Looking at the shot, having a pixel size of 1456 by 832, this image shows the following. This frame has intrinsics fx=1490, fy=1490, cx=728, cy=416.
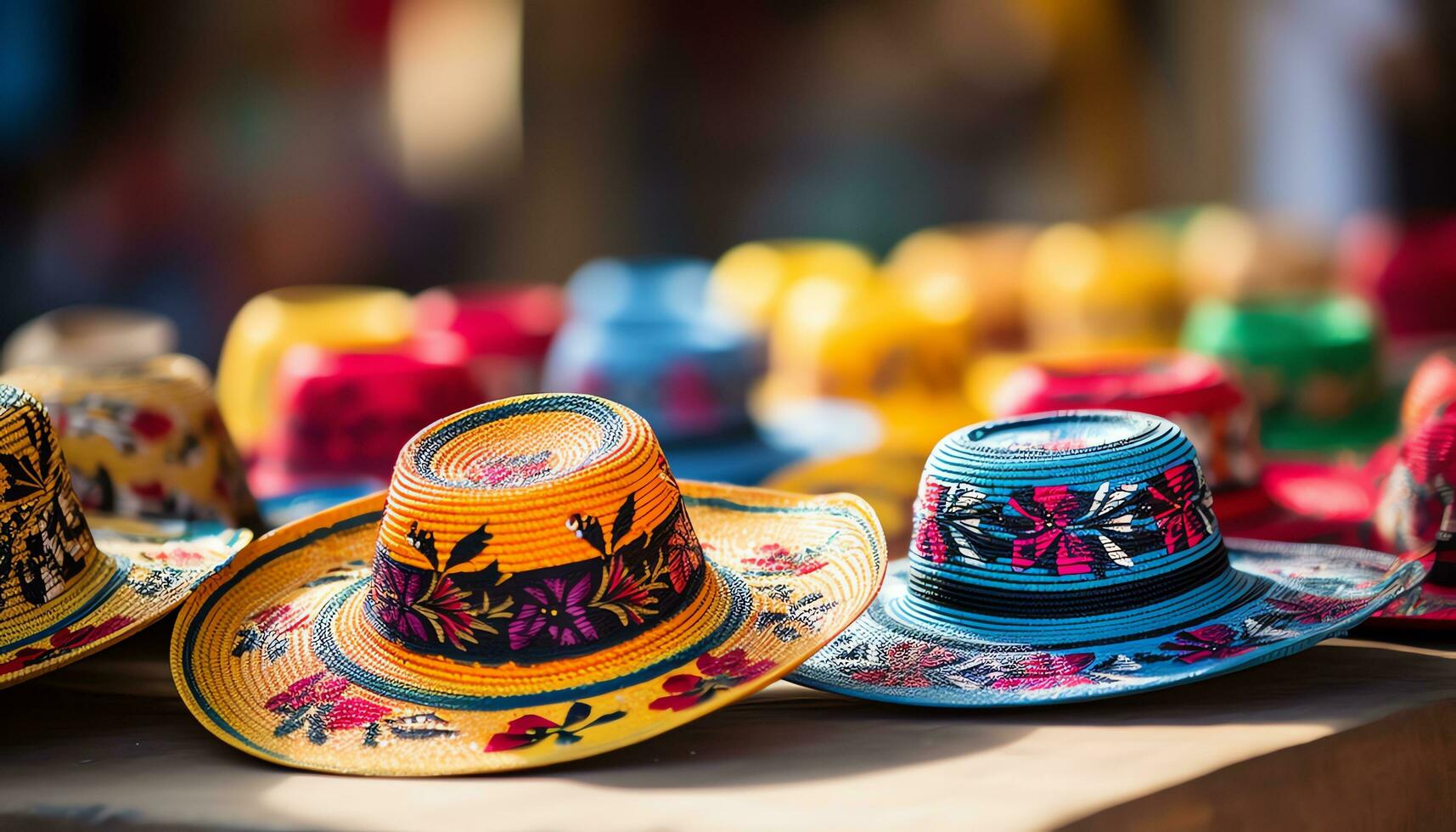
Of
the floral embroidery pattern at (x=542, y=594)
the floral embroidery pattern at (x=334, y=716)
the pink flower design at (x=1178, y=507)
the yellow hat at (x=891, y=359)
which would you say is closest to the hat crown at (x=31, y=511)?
the floral embroidery pattern at (x=334, y=716)

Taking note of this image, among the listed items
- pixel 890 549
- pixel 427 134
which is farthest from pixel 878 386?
pixel 427 134

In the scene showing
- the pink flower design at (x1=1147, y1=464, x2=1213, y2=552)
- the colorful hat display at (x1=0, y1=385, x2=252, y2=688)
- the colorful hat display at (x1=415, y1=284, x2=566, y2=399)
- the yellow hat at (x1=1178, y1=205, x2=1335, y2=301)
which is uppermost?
the pink flower design at (x1=1147, y1=464, x2=1213, y2=552)

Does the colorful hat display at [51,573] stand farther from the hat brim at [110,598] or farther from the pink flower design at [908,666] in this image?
the pink flower design at [908,666]

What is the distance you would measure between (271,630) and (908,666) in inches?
27.4

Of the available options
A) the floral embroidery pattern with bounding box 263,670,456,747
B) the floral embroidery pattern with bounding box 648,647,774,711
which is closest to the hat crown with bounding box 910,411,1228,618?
the floral embroidery pattern with bounding box 648,647,774,711

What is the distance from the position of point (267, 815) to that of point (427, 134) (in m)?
6.50

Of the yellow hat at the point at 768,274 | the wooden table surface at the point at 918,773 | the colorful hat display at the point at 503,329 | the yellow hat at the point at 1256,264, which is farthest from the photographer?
the yellow hat at the point at 768,274

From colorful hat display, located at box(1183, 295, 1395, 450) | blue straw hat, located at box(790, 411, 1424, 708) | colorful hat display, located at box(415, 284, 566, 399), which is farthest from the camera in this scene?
colorful hat display, located at box(415, 284, 566, 399)

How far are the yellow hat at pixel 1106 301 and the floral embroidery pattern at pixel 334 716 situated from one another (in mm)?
3165

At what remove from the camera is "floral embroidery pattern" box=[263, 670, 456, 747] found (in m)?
1.43

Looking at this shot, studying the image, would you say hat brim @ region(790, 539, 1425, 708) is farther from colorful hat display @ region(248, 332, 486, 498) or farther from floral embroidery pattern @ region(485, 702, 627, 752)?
colorful hat display @ region(248, 332, 486, 498)

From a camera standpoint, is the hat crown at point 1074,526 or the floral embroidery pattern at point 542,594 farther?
the hat crown at point 1074,526

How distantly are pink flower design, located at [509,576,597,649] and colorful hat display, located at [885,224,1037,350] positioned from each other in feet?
10.6

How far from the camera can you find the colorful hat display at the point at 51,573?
5.10 feet
